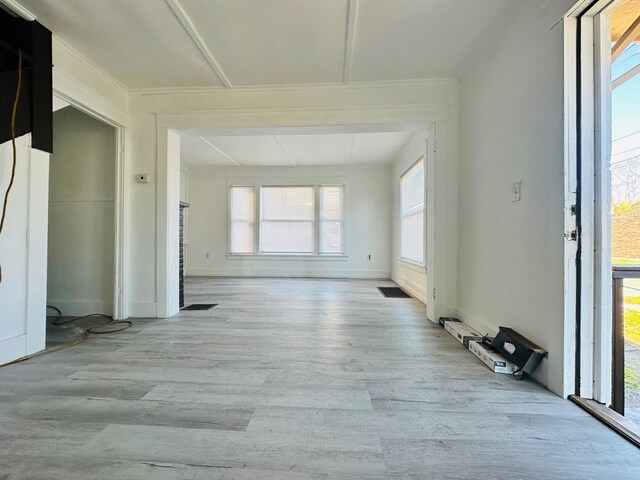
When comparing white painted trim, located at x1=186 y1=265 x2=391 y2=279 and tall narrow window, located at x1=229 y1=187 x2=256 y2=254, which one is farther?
tall narrow window, located at x1=229 y1=187 x2=256 y2=254

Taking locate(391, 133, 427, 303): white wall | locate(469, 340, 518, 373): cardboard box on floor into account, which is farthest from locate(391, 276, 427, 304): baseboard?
locate(469, 340, 518, 373): cardboard box on floor

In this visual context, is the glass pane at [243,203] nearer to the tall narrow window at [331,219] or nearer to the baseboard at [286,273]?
the baseboard at [286,273]

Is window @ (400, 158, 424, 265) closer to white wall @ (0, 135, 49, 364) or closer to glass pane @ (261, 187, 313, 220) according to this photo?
glass pane @ (261, 187, 313, 220)

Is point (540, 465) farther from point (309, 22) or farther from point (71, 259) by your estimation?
point (71, 259)

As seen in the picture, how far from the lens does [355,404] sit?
1.43 meters

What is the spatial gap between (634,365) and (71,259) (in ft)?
16.2

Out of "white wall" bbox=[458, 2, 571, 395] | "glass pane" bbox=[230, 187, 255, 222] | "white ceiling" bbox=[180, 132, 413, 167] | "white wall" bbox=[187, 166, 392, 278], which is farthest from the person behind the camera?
"glass pane" bbox=[230, 187, 255, 222]

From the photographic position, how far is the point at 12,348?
1935 mm

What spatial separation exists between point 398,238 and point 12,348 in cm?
527

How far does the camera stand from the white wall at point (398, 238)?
4078 mm

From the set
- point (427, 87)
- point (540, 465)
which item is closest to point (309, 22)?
point (427, 87)

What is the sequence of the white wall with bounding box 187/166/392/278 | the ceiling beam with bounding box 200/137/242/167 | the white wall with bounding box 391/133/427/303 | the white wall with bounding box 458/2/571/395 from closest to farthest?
the white wall with bounding box 458/2/571/395, the white wall with bounding box 391/133/427/303, the ceiling beam with bounding box 200/137/242/167, the white wall with bounding box 187/166/392/278

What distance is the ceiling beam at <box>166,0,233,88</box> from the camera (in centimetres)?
192

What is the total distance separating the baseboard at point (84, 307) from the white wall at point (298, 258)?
3315 millimetres
